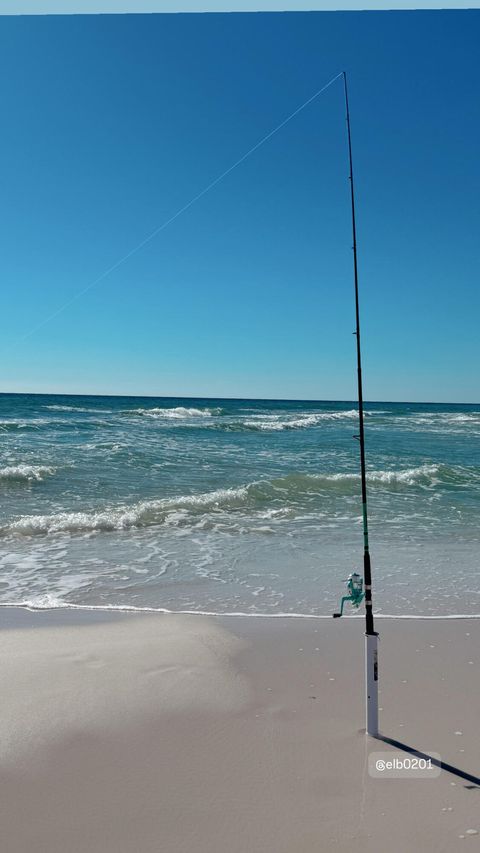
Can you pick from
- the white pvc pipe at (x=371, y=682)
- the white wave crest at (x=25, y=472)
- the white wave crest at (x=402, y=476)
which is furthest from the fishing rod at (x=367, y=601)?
the white wave crest at (x=25, y=472)

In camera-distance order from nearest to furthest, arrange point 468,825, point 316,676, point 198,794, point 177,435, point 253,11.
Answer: point 468,825
point 198,794
point 253,11
point 316,676
point 177,435

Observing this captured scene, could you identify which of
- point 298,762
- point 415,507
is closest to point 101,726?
point 298,762

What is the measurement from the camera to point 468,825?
2268 mm

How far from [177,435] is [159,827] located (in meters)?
20.8

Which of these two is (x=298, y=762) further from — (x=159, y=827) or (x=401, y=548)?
(x=401, y=548)

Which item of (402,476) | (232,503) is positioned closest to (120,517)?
(232,503)

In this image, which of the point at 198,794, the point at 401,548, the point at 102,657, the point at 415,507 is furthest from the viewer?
the point at 415,507

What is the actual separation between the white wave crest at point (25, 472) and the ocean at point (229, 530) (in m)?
0.04

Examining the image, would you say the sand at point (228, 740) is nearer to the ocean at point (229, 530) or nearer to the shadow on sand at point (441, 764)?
the shadow on sand at point (441, 764)

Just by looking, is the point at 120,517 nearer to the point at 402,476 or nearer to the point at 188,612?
the point at 188,612

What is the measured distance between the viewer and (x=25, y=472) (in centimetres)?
1214

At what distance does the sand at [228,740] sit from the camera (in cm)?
227

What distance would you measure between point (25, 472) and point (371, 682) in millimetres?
10619

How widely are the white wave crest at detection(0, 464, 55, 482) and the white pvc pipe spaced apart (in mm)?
9956
